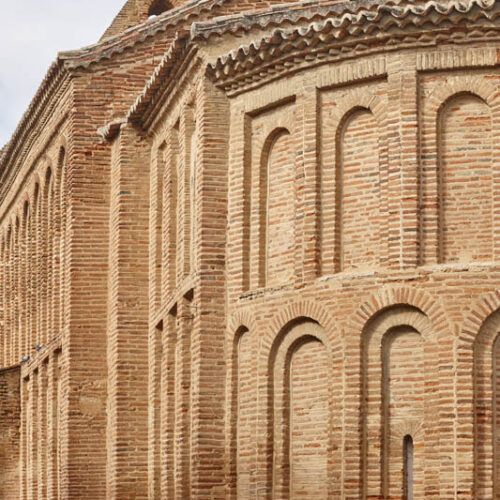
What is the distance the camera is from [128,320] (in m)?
29.3

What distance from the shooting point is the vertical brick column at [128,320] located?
2878 centimetres

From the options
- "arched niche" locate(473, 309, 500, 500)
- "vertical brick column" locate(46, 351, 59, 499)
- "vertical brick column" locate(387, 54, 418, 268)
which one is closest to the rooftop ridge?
"vertical brick column" locate(387, 54, 418, 268)

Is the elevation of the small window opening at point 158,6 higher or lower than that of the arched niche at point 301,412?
higher

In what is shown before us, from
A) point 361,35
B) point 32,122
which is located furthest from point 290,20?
point 32,122

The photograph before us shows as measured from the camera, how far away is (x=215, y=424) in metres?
24.9

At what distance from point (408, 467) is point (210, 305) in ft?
12.5

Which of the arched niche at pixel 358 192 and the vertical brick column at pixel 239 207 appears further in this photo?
the vertical brick column at pixel 239 207

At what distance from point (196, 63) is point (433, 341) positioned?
5.54 meters

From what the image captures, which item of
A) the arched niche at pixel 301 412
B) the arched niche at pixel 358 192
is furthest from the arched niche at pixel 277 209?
the arched niche at pixel 301 412

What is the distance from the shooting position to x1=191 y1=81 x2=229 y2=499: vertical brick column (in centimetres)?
2481

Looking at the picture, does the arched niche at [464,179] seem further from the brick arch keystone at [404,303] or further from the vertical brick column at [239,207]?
the vertical brick column at [239,207]

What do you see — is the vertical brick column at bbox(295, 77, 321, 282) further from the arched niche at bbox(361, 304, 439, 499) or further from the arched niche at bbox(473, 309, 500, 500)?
the arched niche at bbox(473, 309, 500, 500)

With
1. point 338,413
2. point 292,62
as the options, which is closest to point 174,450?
point 338,413

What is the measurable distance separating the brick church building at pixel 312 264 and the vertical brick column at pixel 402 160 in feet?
0.08
